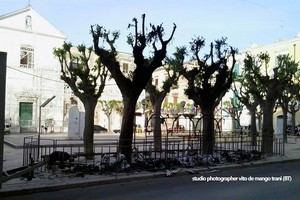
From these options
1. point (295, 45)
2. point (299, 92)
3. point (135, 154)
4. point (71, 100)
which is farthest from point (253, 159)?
point (295, 45)

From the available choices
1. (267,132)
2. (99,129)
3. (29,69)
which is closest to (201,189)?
(267,132)

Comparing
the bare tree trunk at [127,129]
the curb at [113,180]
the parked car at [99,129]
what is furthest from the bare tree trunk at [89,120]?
the parked car at [99,129]

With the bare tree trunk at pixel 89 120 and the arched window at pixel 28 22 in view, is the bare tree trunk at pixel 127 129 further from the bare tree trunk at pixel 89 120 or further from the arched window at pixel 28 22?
the arched window at pixel 28 22

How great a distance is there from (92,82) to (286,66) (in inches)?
645

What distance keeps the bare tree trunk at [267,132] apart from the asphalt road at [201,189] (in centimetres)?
572

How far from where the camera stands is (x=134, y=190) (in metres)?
9.87

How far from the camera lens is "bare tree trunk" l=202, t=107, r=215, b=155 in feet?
53.6

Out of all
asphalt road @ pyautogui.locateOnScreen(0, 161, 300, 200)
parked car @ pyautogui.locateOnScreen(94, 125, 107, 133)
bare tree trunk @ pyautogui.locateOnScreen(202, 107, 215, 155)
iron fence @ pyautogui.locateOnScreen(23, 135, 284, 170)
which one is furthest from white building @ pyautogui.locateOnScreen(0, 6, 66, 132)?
asphalt road @ pyautogui.locateOnScreen(0, 161, 300, 200)

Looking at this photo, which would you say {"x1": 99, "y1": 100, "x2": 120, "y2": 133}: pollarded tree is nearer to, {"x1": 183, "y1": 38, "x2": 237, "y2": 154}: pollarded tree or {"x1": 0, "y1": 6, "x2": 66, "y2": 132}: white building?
{"x1": 0, "y1": 6, "x2": 66, "y2": 132}: white building

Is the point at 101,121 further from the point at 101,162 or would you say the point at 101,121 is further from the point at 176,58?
the point at 101,162

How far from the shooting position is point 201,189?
9930 millimetres

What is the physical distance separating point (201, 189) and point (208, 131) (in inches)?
296

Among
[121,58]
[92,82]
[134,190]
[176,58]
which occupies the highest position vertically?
[121,58]

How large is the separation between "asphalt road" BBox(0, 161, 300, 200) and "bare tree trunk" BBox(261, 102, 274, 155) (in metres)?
5.72
